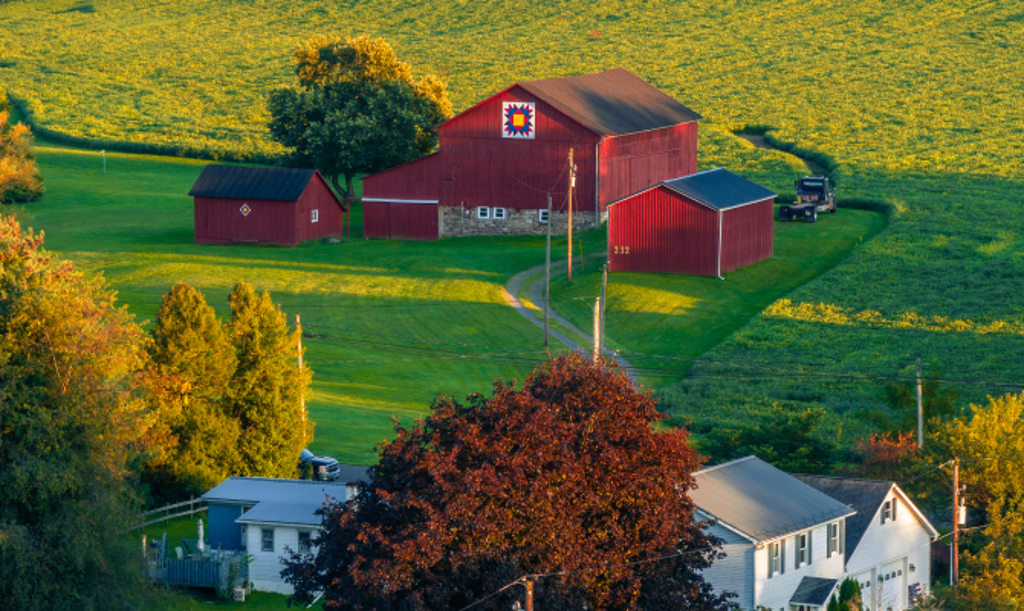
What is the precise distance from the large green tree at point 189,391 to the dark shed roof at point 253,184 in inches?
1320

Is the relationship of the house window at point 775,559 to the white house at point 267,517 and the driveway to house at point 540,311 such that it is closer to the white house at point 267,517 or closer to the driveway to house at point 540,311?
the white house at point 267,517

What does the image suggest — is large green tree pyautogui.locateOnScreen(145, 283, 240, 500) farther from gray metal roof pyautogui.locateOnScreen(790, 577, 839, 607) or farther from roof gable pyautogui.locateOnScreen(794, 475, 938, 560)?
gray metal roof pyautogui.locateOnScreen(790, 577, 839, 607)

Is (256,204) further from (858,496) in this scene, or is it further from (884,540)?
(884,540)

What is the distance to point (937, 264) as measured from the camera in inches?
2869

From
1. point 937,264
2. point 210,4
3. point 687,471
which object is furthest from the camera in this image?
point 210,4

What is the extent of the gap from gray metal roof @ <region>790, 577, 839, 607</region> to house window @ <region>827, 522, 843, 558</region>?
1.15m

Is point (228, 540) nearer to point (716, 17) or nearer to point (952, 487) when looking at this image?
point (952, 487)

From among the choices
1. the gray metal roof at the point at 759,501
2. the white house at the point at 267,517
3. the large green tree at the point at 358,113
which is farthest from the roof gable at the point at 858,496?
the large green tree at the point at 358,113

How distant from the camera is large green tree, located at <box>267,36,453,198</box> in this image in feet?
279

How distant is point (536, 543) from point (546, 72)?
353 ft

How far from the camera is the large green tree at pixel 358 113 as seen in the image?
85.0m

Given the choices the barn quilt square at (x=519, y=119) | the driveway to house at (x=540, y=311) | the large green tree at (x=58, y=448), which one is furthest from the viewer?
the barn quilt square at (x=519, y=119)

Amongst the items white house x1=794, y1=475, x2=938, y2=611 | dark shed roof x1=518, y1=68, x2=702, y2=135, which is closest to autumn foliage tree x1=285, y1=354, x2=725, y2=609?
white house x1=794, y1=475, x2=938, y2=611

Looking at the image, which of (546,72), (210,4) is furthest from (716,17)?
(210,4)
